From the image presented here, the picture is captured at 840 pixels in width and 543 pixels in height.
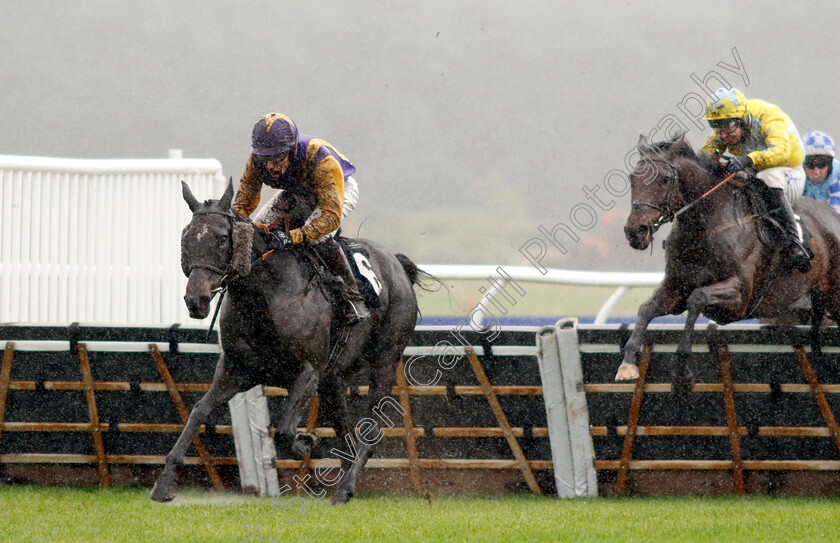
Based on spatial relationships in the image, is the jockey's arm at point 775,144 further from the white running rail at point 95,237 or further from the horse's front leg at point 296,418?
the white running rail at point 95,237

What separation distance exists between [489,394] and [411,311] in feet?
2.07

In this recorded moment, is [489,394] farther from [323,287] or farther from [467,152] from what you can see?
[467,152]

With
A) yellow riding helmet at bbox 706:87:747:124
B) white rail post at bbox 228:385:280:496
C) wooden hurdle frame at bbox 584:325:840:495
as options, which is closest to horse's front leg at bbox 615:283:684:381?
wooden hurdle frame at bbox 584:325:840:495

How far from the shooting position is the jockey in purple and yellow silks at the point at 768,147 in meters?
5.89

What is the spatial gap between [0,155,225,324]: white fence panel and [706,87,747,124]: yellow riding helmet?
4233 millimetres

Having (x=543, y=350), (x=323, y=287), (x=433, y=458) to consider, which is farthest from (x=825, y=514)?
(x=323, y=287)

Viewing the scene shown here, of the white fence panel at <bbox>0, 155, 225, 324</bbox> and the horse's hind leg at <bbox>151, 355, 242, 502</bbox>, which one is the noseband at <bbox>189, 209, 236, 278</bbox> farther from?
the white fence panel at <bbox>0, 155, 225, 324</bbox>

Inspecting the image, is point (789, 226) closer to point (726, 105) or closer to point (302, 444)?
point (726, 105)

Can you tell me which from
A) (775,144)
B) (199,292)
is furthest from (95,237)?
(775,144)

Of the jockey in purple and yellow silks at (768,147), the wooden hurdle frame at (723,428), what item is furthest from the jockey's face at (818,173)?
the wooden hurdle frame at (723,428)

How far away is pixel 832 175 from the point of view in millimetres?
6891

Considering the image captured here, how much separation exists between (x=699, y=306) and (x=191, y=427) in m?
2.75

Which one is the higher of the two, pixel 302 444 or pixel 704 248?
pixel 704 248

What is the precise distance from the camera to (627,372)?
541 cm
